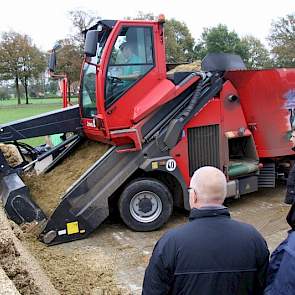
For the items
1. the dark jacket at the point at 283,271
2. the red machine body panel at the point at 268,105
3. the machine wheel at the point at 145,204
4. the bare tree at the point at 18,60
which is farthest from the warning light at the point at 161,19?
the bare tree at the point at 18,60

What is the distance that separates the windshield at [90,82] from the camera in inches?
268

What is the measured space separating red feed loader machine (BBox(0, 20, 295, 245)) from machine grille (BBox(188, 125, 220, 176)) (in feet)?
0.05

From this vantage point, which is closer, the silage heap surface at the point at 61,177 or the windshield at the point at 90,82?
the silage heap surface at the point at 61,177

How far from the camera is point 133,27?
6727mm

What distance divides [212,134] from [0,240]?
4267 millimetres

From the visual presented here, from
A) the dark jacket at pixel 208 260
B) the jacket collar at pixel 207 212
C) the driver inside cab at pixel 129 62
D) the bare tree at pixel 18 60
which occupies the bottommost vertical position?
the dark jacket at pixel 208 260

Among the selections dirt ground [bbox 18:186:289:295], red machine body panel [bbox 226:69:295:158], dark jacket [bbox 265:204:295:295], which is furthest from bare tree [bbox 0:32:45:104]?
dark jacket [bbox 265:204:295:295]

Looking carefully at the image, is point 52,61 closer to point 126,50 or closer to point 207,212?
point 126,50

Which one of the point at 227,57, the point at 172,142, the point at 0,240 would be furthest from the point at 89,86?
the point at 0,240

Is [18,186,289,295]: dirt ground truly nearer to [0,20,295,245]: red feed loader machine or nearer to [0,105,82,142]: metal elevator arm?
[0,20,295,245]: red feed loader machine

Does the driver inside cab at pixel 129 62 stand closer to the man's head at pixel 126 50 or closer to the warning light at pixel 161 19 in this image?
the man's head at pixel 126 50

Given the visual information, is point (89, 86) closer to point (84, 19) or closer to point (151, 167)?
point (151, 167)

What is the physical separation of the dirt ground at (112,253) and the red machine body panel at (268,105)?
1069 mm

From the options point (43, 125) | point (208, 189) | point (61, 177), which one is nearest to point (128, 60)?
point (43, 125)
